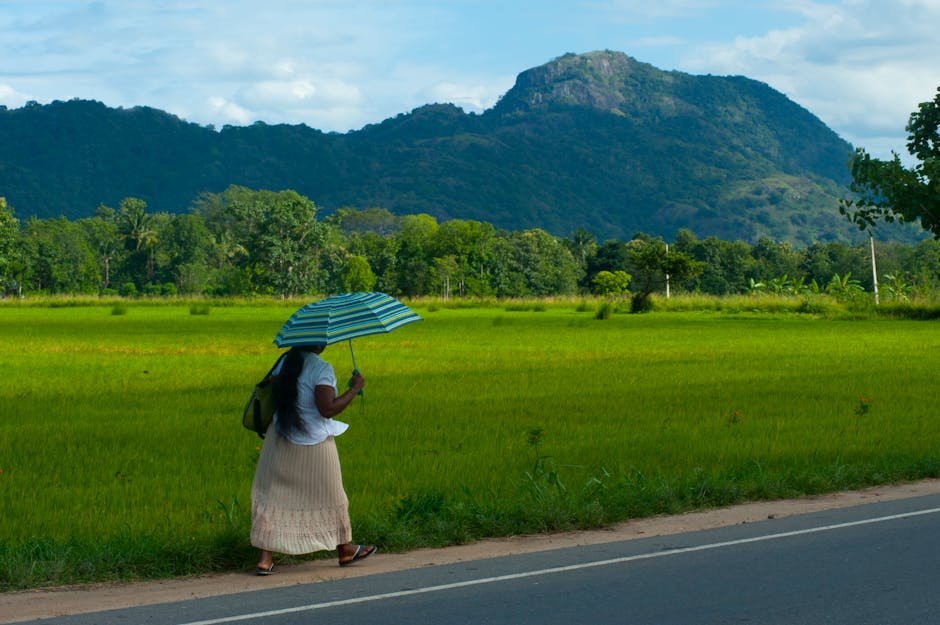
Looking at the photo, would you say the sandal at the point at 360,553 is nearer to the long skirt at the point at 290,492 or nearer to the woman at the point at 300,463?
the woman at the point at 300,463

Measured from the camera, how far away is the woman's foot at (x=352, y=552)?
8.90 meters

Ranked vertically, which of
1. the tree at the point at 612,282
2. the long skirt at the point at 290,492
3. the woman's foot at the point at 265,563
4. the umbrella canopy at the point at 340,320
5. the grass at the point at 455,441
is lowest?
the tree at the point at 612,282

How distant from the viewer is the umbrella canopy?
27.6 ft

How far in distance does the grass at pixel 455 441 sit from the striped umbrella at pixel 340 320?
193cm

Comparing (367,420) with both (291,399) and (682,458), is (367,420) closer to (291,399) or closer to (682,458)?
(682,458)

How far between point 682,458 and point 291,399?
7265 millimetres

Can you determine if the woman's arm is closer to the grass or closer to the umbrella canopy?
the umbrella canopy

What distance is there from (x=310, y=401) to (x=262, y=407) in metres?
0.34

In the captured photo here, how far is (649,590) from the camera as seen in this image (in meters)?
7.95

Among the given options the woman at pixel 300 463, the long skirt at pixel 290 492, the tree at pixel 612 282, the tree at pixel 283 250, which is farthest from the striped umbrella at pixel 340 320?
the tree at pixel 612 282

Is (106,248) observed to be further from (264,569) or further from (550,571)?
(550,571)

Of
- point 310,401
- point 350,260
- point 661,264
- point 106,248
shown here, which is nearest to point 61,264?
point 106,248

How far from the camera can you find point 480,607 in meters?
7.55

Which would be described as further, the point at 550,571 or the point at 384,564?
the point at 384,564
